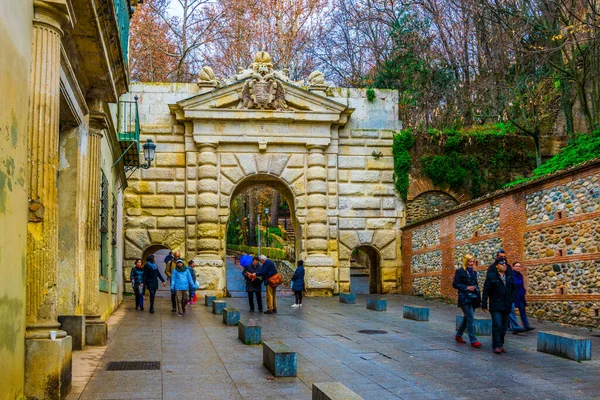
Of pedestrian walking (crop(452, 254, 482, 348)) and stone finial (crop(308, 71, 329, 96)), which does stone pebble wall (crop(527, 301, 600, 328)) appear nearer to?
pedestrian walking (crop(452, 254, 482, 348))

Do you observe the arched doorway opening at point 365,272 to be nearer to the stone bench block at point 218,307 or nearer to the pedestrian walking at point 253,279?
the pedestrian walking at point 253,279

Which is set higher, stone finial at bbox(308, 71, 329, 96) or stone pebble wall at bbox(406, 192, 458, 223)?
stone finial at bbox(308, 71, 329, 96)

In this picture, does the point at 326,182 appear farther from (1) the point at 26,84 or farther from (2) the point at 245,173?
(1) the point at 26,84

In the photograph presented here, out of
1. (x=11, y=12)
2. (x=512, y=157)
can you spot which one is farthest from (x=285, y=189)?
(x=11, y=12)

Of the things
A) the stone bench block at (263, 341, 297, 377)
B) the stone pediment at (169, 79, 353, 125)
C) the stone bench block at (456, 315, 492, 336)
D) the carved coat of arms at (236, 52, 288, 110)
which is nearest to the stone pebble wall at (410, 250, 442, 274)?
the stone pediment at (169, 79, 353, 125)

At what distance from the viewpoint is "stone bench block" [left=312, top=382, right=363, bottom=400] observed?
21.0 ft

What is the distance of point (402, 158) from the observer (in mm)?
27031

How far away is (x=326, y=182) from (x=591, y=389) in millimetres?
18577

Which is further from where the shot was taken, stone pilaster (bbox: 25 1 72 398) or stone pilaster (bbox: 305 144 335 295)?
stone pilaster (bbox: 305 144 335 295)

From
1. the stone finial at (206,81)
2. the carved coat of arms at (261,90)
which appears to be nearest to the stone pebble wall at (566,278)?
the carved coat of arms at (261,90)

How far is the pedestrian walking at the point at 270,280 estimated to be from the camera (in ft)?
61.5

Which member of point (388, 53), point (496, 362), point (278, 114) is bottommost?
point (496, 362)

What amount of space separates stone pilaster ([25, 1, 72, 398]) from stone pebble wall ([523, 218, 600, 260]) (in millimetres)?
10810

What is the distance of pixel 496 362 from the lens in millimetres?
10383
